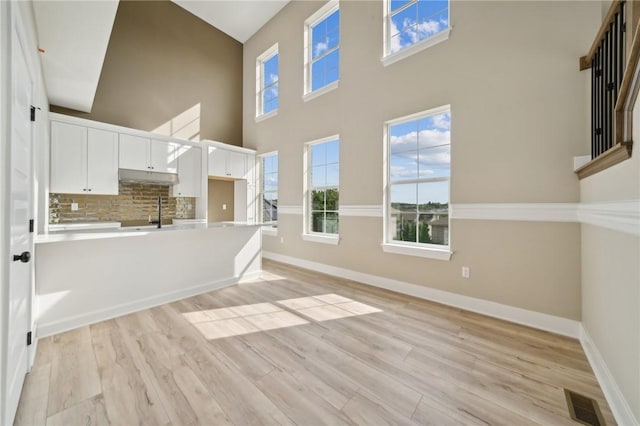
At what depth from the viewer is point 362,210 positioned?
3928 mm

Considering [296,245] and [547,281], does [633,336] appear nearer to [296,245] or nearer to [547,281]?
[547,281]

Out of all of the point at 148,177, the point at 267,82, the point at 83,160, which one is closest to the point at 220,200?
the point at 148,177

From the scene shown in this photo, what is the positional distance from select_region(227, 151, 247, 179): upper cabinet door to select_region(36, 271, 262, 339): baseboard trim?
2.71 m

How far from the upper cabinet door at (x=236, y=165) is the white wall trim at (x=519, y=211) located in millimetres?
4347

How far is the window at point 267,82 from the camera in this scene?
579cm

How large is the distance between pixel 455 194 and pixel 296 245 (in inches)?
116

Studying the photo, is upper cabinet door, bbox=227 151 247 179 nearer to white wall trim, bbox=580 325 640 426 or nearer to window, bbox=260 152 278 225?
window, bbox=260 152 278 225

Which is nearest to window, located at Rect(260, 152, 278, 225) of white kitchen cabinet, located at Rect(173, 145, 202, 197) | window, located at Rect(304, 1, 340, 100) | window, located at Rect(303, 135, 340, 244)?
window, located at Rect(303, 135, 340, 244)

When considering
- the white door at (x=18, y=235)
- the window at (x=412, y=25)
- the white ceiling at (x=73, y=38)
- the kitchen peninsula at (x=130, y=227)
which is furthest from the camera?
the window at (x=412, y=25)

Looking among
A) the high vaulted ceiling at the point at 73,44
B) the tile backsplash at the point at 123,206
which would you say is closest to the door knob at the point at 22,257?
the high vaulted ceiling at the point at 73,44

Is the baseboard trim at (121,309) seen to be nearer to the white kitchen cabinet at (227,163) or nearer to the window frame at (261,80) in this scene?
the white kitchen cabinet at (227,163)

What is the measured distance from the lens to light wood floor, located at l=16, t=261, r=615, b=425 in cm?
145

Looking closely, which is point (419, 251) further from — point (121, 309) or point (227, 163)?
point (227, 163)

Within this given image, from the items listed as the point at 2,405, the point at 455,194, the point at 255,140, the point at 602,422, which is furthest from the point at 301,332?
the point at 255,140
